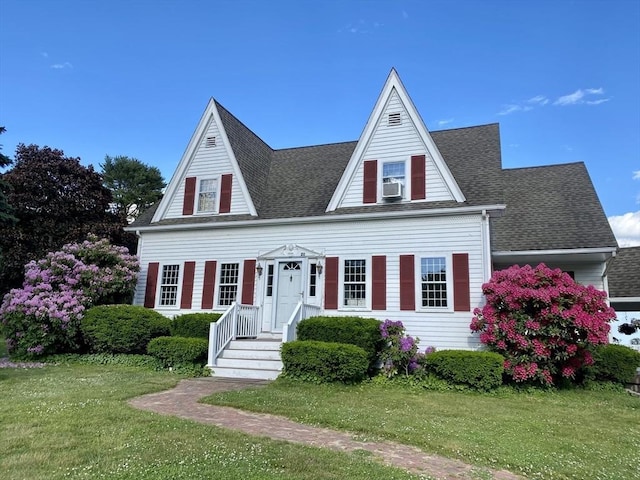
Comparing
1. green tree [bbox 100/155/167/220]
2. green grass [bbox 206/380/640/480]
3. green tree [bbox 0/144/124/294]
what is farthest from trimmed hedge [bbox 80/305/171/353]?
green tree [bbox 100/155/167/220]

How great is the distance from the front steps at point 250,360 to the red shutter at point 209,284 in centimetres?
266

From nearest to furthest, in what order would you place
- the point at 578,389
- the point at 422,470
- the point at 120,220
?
the point at 422,470 < the point at 578,389 < the point at 120,220

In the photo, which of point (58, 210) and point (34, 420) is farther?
point (58, 210)

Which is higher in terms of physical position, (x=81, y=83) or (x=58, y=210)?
(x=81, y=83)

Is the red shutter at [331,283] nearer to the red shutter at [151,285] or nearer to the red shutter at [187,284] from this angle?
the red shutter at [187,284]

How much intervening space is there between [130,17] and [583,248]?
1508 cm

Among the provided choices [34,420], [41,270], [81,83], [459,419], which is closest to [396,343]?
[459,419]

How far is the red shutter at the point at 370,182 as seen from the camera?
Answer: 13445 mm

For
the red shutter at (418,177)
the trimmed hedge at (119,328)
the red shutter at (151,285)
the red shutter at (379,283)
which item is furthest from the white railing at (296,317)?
the red shutter at (151,285)

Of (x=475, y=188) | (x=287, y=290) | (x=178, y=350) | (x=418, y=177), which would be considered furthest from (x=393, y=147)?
(x=178, y=350)

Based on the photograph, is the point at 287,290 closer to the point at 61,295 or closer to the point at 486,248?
the point at 486,248

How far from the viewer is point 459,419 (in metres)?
6.93

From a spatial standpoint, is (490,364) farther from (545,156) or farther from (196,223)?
(545,156)

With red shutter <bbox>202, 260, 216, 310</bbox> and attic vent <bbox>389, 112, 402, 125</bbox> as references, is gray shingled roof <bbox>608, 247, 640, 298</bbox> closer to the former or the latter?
attic vent <bbox>389, 112, 402, 125</bbox>
